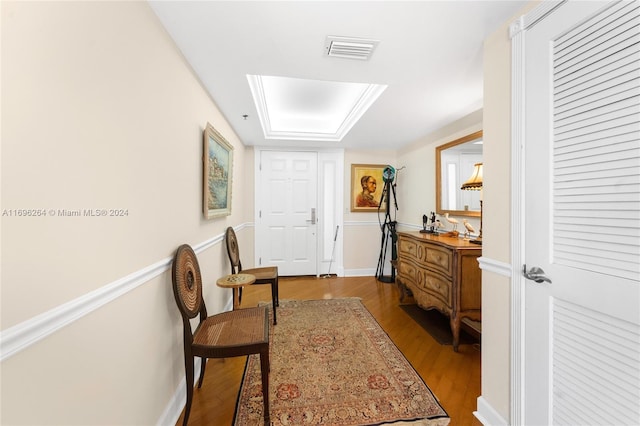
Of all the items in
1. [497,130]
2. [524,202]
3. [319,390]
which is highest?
[497,130]

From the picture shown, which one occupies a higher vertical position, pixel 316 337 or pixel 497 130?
pixel 497 130

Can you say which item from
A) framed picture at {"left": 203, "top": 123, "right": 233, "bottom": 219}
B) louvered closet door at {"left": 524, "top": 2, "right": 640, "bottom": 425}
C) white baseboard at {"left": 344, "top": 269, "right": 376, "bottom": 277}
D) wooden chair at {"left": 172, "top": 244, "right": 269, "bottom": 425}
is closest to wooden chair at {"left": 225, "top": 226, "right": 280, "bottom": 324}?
framed picture at {"left": 203, "top": 123, "right": 233, "bottom": 219}

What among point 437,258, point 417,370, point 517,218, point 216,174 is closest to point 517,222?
point 517,218

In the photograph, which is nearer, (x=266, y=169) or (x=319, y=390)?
(x=319, y=390)

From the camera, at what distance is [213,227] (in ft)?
8.09

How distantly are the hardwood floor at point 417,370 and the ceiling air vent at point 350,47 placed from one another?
2.30 metres

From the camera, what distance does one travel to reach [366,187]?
454cm

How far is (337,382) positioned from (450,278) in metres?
1.30

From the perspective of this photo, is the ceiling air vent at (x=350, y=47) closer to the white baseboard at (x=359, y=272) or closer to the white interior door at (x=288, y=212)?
the white interior door at (x=288, y=212)

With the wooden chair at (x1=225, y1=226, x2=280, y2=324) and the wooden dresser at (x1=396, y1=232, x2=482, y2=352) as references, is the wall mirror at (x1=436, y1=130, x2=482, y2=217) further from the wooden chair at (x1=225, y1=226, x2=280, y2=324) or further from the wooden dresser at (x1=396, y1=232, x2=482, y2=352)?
the wooden chair at (x1=225, y1=226, x2=280, y2=324)

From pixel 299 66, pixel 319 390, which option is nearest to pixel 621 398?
pixel 319 390

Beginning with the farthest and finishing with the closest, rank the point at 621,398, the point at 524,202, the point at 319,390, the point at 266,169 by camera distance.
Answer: the point at 266,169 → the point at 319,390 → the point at 524,202 → the point at 621,398

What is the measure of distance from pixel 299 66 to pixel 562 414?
2397 mm

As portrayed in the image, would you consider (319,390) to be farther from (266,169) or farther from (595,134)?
(266,169)
